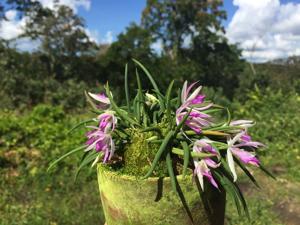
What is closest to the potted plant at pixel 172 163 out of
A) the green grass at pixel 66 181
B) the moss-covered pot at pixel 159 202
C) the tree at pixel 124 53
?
the moss-covered pot at pixel 159 202

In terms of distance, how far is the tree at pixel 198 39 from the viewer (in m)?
28.8

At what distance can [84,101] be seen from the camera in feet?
55.6

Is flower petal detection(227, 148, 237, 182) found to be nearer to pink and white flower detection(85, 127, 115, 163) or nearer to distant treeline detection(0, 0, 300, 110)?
pink and white flower detection(85, 127, 115, 163)

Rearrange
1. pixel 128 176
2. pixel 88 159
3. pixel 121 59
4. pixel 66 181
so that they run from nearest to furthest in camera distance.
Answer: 1. pixel 128 176
2. pixel 88 159
3. pixel 66 181
4. pixel 121 59

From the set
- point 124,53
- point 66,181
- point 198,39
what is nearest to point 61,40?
point 124,53

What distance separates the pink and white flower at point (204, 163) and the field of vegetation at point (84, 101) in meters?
0.39

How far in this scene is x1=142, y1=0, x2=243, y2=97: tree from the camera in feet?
94.5

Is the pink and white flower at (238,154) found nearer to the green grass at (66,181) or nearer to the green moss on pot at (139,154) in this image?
the green moss on pot at (139,154)

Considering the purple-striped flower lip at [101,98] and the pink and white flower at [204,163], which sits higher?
the purple-striped flower lip at [101,98]

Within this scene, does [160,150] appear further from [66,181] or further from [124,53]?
[124,53]

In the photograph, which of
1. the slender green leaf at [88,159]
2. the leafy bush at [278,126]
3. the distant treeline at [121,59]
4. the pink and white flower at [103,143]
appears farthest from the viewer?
the distant treeline at [121,59]

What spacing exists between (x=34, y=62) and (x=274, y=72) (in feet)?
62.1

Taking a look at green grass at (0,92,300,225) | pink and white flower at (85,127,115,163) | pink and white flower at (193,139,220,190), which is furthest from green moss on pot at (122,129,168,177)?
green grass at (0,92,300,225)

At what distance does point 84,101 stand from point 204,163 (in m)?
15.8
